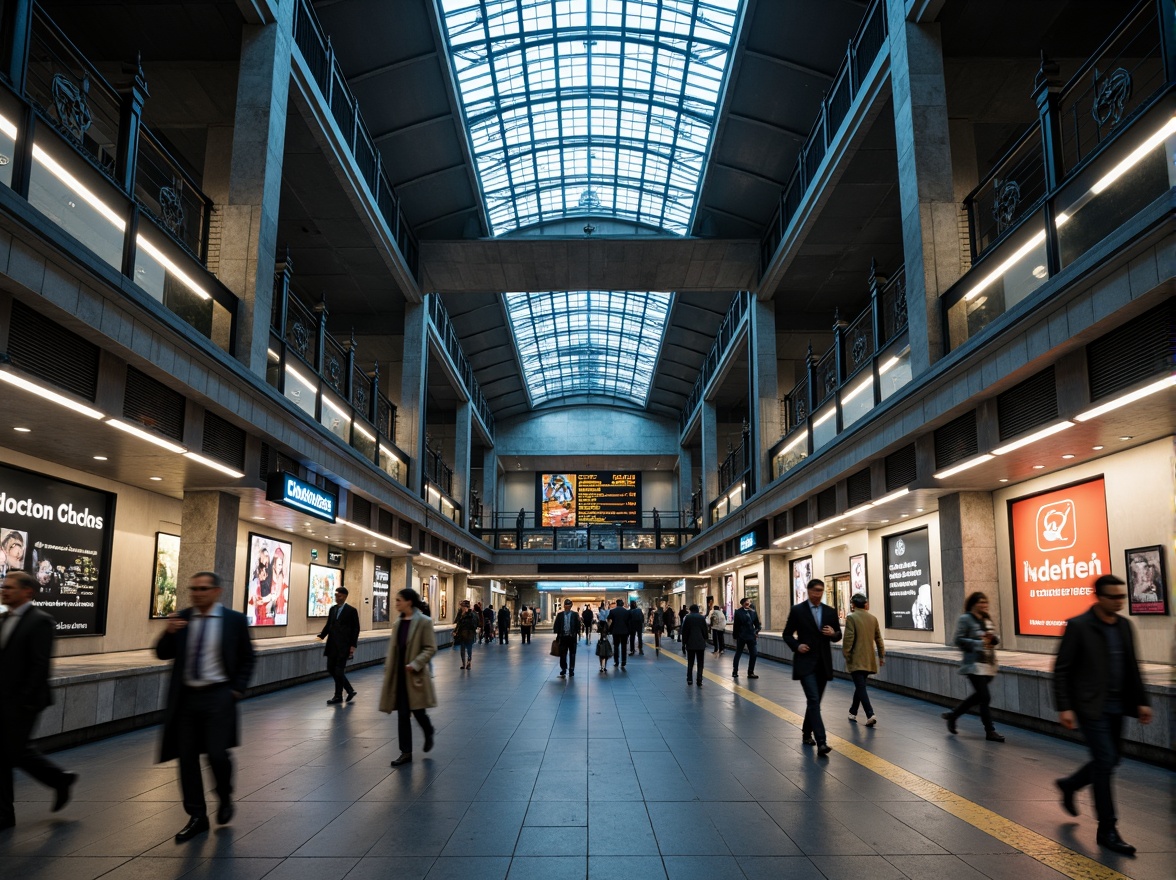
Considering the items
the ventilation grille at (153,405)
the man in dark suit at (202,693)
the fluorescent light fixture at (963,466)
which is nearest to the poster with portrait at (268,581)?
the ventilation grille at (153,405)

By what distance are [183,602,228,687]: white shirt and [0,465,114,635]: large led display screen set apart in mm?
6034

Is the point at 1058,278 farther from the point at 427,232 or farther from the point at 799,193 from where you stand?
the point at 427,232

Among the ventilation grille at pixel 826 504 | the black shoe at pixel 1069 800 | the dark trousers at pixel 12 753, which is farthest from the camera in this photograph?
the ventilation grille at pixel 826 504

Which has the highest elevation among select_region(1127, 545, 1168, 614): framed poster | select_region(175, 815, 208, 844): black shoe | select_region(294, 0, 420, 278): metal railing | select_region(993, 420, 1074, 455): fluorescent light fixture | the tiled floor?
select_region(294, 0, 420, 278): metal railing

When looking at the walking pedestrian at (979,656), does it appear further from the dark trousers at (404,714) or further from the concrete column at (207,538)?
the concrete column at (207,538)

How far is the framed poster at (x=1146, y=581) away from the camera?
9.34 m

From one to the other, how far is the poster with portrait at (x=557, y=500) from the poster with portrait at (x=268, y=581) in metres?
29.2

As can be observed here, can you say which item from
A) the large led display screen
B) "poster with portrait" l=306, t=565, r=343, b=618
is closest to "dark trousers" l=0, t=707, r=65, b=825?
the large led display screen

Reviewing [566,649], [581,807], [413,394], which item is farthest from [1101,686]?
[413,394]

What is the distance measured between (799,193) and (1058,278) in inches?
514

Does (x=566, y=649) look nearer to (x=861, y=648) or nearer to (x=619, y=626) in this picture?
(x=619, y=626)

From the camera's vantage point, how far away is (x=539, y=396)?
156ft

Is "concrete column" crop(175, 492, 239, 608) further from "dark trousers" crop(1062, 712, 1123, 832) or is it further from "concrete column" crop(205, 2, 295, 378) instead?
"dark trousers" crop(1062, 712, 1123, 832)

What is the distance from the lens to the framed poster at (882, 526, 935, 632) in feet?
50.1
